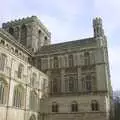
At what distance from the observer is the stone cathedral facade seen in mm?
33003

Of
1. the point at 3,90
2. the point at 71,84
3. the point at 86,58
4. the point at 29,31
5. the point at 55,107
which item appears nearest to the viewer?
the point at 3,90

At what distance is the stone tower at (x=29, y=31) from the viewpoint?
52.3 m

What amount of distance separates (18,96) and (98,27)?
25.0 m

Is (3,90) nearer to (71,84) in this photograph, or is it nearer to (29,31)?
(71,84)

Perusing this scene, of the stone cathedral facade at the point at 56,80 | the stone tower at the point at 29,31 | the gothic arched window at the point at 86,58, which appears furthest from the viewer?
the stone tower at the point at 29,31

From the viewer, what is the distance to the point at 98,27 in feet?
159

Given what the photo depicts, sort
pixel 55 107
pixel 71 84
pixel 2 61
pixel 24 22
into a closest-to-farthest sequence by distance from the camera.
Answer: pixel 2 61, pixel 55 107, pixel 71 84, pixel 24 22

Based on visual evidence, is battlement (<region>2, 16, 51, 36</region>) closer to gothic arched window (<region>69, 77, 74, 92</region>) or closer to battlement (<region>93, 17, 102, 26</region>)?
battlement (<region>93, 17, 102, 26</region>)

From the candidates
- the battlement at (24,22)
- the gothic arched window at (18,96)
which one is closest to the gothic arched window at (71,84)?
the gothic arched window at (18,96)

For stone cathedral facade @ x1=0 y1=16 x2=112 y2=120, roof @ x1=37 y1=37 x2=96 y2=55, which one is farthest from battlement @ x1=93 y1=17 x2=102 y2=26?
roof @ x1=37 y1=37 x2=96 y2=55

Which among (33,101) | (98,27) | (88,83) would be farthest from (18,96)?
(98,27)

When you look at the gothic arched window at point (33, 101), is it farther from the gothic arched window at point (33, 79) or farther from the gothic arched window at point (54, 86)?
the gothic arched window at point (54, 86)

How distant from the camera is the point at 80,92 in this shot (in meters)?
41.8

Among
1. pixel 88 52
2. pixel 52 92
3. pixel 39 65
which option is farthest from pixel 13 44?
pixel 88 52
